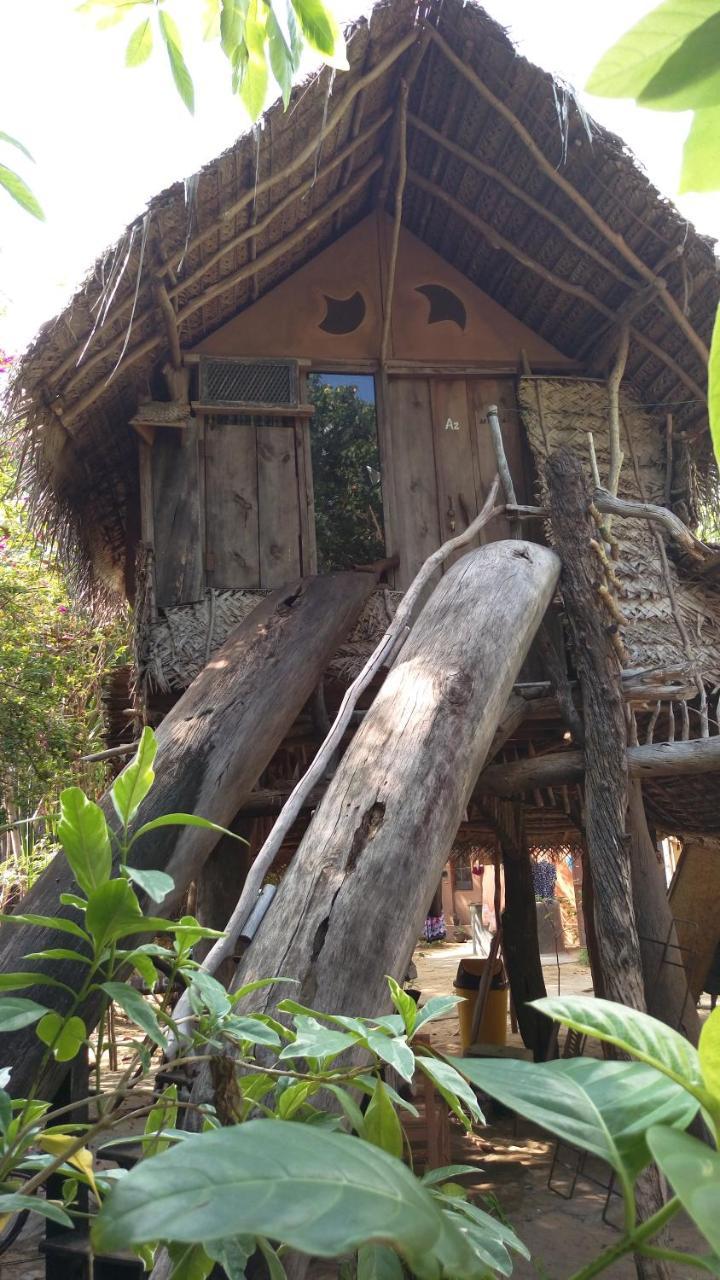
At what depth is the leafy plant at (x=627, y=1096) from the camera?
0.30 meters

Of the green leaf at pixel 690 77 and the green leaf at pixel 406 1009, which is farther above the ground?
the green leaf at pixel 690 77

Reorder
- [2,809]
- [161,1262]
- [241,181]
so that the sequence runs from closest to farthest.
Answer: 1. [161,1262]
2. [241,181]
3. [2,809]

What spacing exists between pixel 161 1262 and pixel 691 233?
192 inches

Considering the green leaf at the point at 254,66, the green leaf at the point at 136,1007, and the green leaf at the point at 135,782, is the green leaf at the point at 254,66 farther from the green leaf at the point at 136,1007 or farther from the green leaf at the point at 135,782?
the green leaf at the point at 136,1007

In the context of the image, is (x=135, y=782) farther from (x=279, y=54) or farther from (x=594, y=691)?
(x=594, y=691)

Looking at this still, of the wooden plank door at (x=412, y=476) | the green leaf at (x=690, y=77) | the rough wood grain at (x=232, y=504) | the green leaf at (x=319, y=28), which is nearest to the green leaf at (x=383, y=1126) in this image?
the green leaf at (x=690, y=77)

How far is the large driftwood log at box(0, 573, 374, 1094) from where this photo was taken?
2.03 m

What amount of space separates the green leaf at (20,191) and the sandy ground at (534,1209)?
314 cm

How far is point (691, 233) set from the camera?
4.62 meters

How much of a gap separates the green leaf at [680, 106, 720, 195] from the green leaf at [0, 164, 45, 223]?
1.69 feet

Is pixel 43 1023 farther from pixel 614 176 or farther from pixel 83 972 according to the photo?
pixel 614 176

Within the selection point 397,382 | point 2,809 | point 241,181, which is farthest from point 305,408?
point 2,809

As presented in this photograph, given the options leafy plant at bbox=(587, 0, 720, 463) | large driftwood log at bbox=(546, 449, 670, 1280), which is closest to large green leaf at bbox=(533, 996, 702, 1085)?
leafy plant at bbox=(587, 0, 720, 463)

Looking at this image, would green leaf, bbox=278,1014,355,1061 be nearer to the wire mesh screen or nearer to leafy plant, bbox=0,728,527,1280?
leafy plant, bbox=0,728,527,1280
